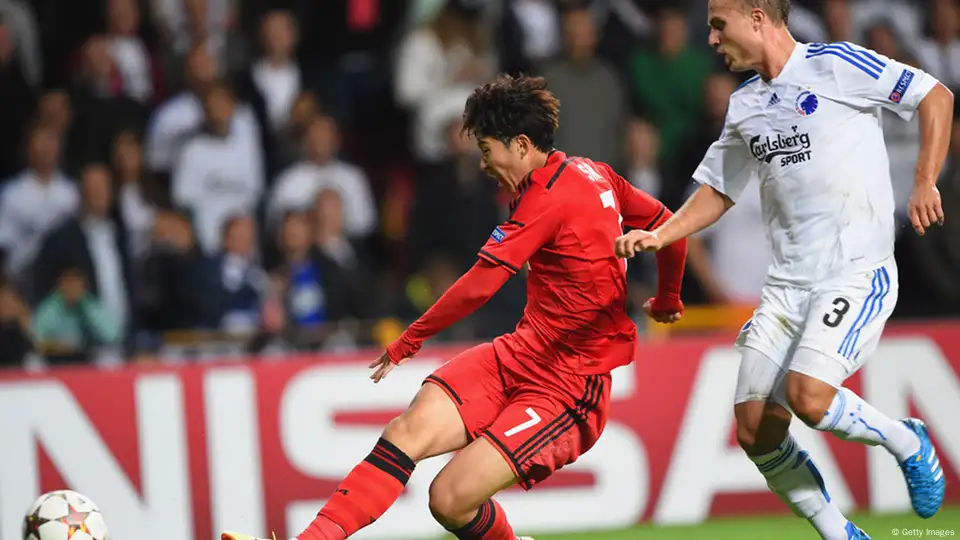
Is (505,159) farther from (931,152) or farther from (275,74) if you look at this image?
(275,74)

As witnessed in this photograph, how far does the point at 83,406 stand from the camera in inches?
324

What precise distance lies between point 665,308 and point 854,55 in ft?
4.43

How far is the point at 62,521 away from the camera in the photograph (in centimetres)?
621

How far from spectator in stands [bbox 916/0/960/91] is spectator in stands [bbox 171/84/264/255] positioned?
5567mm

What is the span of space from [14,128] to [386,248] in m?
3.03

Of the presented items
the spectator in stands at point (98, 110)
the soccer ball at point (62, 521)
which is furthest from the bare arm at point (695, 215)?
the spectator in stands at point (98, 110)

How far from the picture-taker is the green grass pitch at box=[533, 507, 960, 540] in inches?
298

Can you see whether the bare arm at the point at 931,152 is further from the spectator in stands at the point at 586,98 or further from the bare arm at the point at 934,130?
the spectator in stands at the point at 586,98

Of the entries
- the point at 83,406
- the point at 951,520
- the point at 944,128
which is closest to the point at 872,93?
the point at 944,128

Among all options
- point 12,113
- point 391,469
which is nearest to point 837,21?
point 12,113

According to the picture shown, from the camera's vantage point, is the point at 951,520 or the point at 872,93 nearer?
the point at 872,93

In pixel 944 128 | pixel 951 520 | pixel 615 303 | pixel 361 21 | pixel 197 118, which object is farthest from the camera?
pixel 361 21

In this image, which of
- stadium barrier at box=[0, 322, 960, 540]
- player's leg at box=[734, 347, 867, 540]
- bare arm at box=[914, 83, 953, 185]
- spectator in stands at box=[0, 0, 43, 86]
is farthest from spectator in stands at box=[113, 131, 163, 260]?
bare arm at box=[914, 83, 953, 185]

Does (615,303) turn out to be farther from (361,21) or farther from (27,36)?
(27,36)
